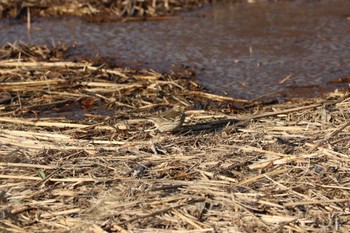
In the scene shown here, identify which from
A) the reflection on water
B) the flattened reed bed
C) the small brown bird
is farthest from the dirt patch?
the small brown bird

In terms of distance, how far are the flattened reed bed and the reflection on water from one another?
1212mm

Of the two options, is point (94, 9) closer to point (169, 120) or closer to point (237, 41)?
point (237, 41)

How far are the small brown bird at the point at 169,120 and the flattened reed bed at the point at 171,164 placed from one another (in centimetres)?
10

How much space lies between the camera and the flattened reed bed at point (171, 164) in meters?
5.55

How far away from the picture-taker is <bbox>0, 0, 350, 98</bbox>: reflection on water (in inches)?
393

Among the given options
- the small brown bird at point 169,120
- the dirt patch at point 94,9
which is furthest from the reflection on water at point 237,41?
the small brown bird at point 169,120

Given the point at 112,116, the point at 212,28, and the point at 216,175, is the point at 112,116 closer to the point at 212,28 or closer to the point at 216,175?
the point at 216,175

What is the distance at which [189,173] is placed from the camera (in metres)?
6.23

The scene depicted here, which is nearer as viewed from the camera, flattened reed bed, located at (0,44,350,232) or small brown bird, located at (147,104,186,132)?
flattened reed bed, located at (0,44,350,232)

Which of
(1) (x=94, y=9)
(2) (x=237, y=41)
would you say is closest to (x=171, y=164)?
(2) (x=237, y=41)

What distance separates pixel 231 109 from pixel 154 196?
2.76 m

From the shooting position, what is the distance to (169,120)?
7180 mm

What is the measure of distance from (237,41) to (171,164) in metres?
5.32

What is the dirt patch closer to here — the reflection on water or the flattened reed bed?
the reflection on water
